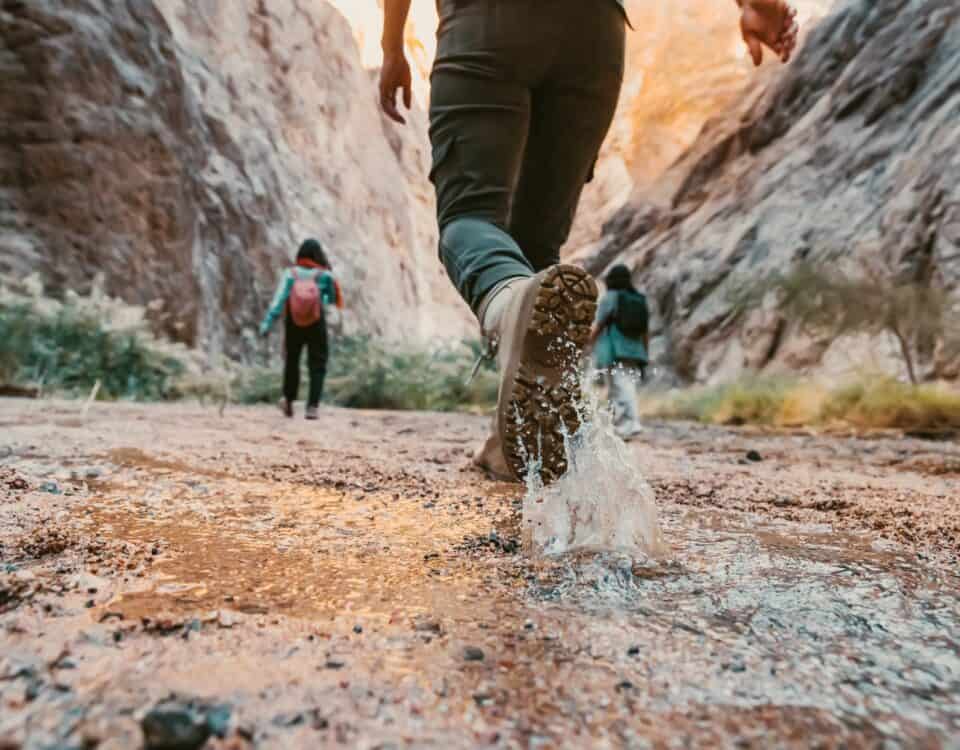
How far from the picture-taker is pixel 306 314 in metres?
4.24

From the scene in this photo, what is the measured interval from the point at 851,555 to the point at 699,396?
20.7 ft

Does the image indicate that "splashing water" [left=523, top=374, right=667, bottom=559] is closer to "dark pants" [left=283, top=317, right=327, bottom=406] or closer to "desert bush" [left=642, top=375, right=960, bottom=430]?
"dark pants" [left=283, top=317, right=327, bottom=406]

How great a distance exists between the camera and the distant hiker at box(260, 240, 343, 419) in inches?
167

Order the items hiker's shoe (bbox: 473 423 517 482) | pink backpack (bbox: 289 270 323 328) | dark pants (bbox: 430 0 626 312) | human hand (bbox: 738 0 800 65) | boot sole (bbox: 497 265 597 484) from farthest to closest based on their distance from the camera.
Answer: pink backpack (bbox: 289 270 323 328) < hiker's shoe (bbox: 473 423 517 482) < human hand (bbox: 738 0 800 65) < dark pants (bbox: 430 0 626 312) < boot sole (bbox: 497 265 597 484)

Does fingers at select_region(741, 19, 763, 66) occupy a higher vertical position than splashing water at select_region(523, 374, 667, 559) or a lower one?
higher

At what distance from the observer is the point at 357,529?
953 millimetres

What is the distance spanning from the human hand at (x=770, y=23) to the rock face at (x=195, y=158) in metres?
5.51

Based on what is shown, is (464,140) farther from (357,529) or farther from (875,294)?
(875,294)

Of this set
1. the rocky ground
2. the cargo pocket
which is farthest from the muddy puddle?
the cargo pocket

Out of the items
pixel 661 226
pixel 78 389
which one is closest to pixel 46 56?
pixel 78 389

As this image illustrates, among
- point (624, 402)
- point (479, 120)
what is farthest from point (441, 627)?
point (624, 402)

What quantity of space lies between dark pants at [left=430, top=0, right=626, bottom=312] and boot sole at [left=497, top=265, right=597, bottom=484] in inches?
5.6

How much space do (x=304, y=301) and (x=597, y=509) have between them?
3591 millimetres

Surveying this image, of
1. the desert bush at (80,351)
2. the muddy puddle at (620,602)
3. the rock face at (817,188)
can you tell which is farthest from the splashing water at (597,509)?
the rock face at (817,188)
